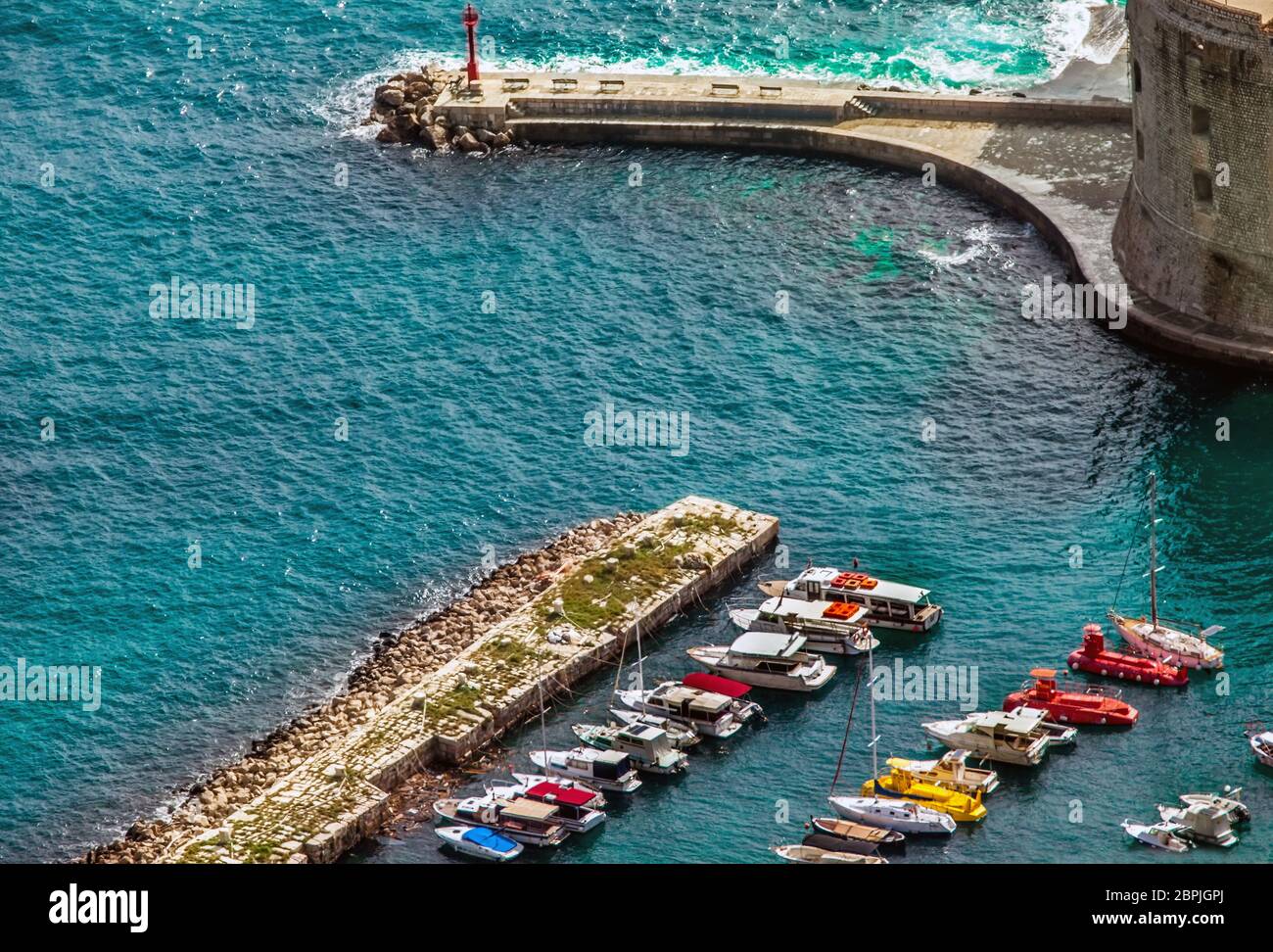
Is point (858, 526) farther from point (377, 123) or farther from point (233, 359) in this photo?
point (377, 123)

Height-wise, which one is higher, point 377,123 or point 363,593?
point 377,123

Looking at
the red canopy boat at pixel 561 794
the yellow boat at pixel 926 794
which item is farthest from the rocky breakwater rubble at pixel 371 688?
the yellow boat at pixel 926 794

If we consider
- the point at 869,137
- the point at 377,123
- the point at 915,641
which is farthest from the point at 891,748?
the point at 377,123

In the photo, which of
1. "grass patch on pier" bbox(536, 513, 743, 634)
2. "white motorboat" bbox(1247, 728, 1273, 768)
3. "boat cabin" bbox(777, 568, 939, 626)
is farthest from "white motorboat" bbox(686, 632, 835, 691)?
"white motorboat" bbox(1247, 728, 1273, 768)

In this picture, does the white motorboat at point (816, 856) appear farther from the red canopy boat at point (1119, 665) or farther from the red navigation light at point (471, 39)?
the red navigation light at point (471, 39)

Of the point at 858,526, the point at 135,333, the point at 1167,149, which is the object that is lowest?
the point at 858,526

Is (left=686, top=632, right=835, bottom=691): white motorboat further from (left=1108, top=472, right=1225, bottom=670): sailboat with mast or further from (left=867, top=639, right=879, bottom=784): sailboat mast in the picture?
(left=1108, top=472, right=1225, bottom=670): sailboat with mast
